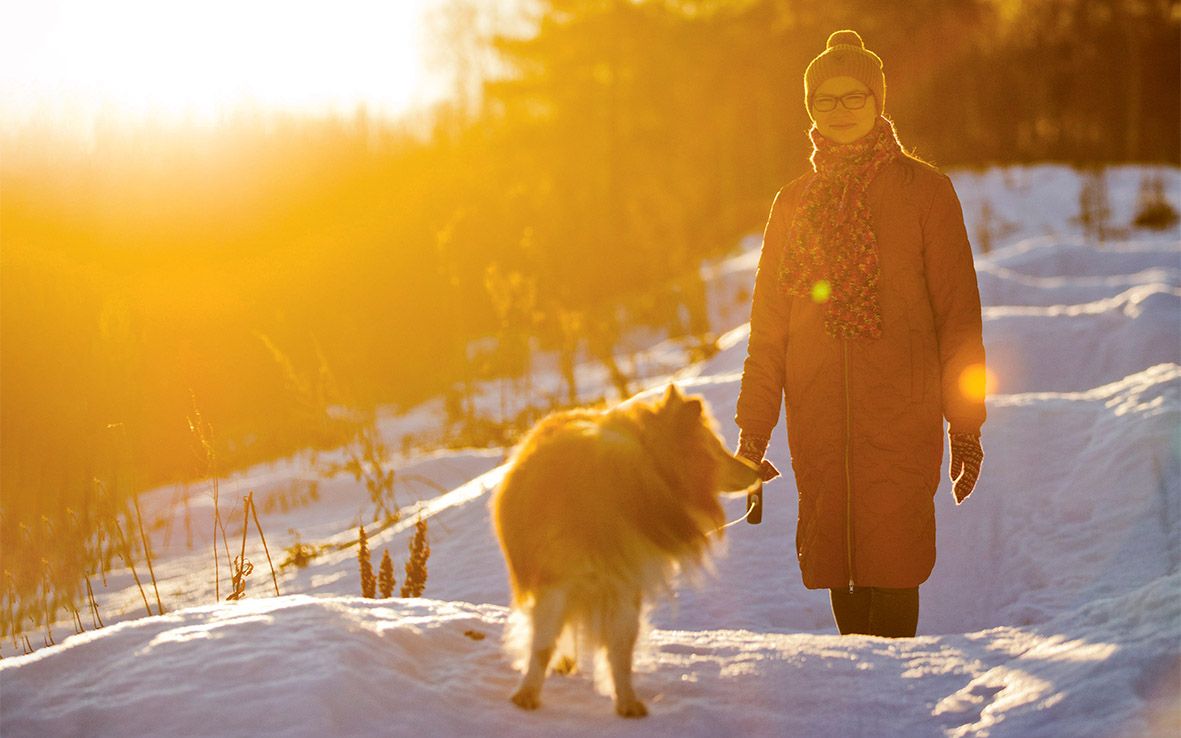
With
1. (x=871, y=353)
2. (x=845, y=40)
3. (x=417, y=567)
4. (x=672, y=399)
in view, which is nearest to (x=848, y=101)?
(x=845, y=40)

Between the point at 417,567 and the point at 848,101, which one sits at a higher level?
the point at 848,101

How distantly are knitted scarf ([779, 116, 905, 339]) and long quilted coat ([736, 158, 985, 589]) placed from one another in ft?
0.16

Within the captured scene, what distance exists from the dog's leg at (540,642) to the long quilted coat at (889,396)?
145 centimetres

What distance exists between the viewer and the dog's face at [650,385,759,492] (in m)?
2.82

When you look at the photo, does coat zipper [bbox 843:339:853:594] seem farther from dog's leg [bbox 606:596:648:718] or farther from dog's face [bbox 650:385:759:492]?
dog's leg [bbox 606:596:648:718]

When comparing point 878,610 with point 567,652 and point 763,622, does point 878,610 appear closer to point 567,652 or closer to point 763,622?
point 763,622

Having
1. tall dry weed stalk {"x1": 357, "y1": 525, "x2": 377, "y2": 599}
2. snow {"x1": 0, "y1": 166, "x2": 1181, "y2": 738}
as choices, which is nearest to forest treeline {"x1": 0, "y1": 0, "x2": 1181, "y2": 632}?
tall dry weed stalk {"x1": 357, "y1": 525, "x2": 377, "y2": 599}

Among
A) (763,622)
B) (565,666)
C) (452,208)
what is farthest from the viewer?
(452,208)

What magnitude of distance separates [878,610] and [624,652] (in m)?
1.55

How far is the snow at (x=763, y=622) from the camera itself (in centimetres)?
249

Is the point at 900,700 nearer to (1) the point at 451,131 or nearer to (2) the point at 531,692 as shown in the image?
(2) the point at 531,692

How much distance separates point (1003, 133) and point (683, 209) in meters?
8.45

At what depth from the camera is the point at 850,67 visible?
3596 millimetres

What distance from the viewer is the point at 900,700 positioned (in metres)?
2.80
